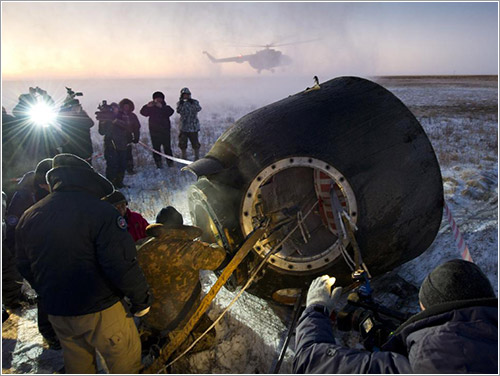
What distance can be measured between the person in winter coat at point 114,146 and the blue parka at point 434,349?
713cm

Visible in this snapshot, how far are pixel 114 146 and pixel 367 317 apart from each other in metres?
6.76

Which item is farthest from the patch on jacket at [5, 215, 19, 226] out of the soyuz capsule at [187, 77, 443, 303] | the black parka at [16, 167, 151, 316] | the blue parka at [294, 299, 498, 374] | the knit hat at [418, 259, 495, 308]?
the knit hat at [418, 259, 495, 308]

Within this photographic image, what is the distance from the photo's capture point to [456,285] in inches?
65.1

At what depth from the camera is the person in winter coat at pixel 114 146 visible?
7891mm

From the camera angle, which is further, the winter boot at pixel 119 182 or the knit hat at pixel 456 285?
the winter boot at pixel 119 182

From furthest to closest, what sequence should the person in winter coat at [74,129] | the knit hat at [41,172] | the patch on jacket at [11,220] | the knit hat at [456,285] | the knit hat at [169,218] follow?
the person in winter coat at [74,129], the patch on jacket at [11,220], the knit hat at [41,172], the knit hat at [169,218], the knit hat at [456,285]

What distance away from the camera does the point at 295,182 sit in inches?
172

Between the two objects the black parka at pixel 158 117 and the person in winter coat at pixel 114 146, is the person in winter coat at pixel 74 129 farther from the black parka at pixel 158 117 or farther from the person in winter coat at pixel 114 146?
the black parka at pixel 158 117

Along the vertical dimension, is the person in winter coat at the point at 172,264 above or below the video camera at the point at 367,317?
above

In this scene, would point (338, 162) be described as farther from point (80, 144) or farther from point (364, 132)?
point (80, 144)

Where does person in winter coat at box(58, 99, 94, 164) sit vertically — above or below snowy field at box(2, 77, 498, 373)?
above

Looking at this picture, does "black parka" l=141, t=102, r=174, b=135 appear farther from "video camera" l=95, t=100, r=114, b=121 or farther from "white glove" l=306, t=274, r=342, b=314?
"white glove" l=306, t=274, r=342, b=314

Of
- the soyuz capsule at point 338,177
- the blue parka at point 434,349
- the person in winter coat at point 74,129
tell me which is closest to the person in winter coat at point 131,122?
the person in winter coat at point 74,129

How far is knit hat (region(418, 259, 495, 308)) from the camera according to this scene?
1.64 metres
